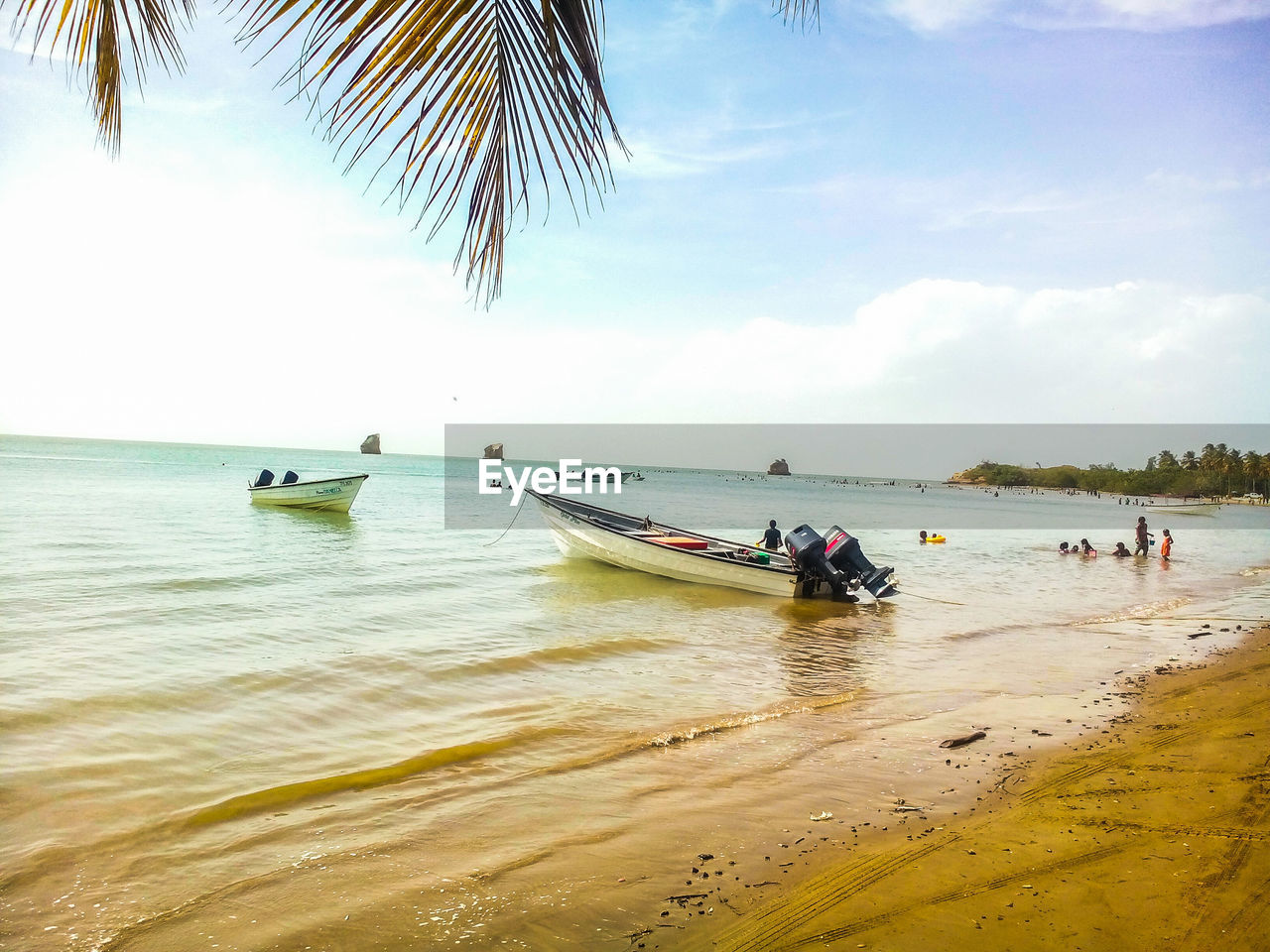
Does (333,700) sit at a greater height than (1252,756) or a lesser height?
lesser

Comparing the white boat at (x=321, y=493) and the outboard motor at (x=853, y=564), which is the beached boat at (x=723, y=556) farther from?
the white boat at (x=321, y=493)

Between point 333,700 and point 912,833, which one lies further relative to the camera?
point 333,700

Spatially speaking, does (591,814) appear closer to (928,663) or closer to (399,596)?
(928,663)

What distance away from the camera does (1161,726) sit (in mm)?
6242

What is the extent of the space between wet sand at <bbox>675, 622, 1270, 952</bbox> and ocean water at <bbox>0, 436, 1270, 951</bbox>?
333 mm

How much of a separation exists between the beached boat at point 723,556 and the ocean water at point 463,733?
0.49m

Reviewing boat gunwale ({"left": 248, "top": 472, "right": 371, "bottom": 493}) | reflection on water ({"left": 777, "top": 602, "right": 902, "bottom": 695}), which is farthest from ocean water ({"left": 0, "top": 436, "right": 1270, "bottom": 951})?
boat gunwale ({"left": 248, "top": 472, "right": 371, "bottom": 493})

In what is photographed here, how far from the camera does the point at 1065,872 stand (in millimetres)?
3633

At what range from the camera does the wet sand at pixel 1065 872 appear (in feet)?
10.3

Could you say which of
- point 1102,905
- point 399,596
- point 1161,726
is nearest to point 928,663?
point 1161,726

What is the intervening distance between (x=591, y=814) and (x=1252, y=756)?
4.53 metres

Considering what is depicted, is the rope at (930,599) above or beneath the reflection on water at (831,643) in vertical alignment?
beneath

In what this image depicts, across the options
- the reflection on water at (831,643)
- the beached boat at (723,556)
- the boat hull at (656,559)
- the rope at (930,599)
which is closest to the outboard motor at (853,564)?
the beached boat at (723,556)

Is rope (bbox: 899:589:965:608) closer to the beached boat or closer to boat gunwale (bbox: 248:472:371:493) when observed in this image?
the beached boat
